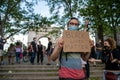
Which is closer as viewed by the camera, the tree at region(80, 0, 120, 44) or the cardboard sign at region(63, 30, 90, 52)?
the cardboard sign at region(63, 30, 90, 52)

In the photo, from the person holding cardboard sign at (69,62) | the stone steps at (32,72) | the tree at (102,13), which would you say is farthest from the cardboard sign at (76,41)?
the tree at (102,13)

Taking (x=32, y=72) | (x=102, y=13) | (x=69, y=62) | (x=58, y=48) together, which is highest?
(x=102, y=13)

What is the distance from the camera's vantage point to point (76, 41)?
549 centimetres

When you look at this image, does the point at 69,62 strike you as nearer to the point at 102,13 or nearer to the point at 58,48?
the point at 58,48

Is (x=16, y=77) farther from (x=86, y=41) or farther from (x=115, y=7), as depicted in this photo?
(x=86, y=41)

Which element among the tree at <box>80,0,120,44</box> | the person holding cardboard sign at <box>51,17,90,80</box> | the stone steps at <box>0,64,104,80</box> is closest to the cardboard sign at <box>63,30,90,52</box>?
the person holding cardboard sign at <box>51,17,90,80</box>

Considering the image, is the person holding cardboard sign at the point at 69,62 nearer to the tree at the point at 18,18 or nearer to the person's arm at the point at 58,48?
the person's arm at the point at 58,48

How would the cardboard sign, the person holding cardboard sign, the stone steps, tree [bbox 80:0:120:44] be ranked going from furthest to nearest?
tree [bbox 80:0:120:44], the stone steps, the cardboard sign, the person holding cardboard sign

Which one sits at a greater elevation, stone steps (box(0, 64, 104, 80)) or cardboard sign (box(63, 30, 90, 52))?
cardboard sign (box(63, 30, 90, 52))

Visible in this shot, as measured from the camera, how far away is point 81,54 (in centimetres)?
556

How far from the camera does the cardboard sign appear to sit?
17.3ft

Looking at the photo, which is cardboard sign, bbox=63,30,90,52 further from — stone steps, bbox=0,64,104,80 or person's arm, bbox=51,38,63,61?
stone steps, bbox=0,64,104,80

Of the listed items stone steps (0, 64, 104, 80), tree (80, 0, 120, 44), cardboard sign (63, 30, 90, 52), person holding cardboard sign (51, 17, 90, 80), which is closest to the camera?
person holding cardboard sign (51, 17, 90, 80)

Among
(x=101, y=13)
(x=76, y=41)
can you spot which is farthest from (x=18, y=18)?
(x=76, y=41)
